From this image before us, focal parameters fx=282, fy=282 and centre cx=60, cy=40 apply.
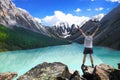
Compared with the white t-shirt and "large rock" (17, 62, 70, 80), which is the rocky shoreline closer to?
"large rock" (17, 62, 70, 80)

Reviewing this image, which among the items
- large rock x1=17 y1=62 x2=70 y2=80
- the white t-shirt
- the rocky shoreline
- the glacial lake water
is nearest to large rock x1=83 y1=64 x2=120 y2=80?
the rocky shoreline

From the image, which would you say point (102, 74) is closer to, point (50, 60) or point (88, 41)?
point (88, 41)

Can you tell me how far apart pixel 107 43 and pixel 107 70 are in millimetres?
162799

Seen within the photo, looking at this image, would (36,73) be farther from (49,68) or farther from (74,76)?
(74,76)

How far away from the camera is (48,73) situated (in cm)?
2788

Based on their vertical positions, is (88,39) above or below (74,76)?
above

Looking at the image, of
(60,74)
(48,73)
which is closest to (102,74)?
(60,74)

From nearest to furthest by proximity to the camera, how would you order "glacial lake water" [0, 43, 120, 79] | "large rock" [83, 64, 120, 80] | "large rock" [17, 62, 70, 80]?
"large rock" [17, 62, 70, 80] < "large rock" [83, 64, 120, 80] < "glacial lake water" [0, 43, 120, 79]

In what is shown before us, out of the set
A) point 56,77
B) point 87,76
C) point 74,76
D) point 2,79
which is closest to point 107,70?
point 87,76

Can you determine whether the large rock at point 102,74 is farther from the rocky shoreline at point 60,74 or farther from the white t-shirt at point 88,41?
the white t-shirt at point 88,41

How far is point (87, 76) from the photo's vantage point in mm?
29938

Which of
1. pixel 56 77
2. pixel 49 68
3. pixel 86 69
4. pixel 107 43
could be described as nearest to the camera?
pixel 56 77

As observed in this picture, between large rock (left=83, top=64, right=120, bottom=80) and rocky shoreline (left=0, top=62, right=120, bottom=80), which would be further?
large rock (left=83, top=64, right=120, bottom=80)

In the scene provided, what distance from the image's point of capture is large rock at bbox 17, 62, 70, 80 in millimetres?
27297
